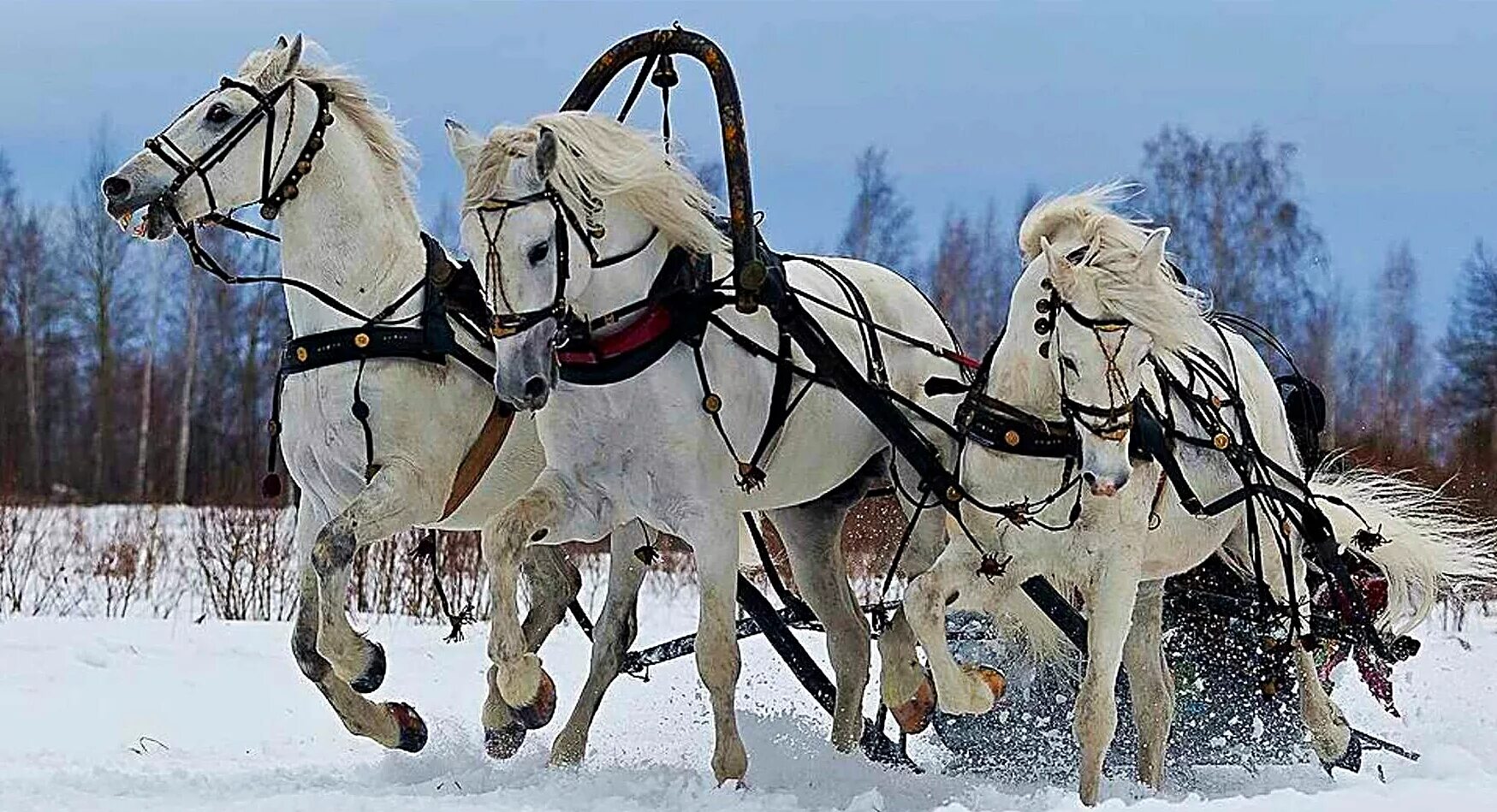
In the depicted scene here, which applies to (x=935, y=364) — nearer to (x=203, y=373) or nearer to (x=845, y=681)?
(x=845, y=681)

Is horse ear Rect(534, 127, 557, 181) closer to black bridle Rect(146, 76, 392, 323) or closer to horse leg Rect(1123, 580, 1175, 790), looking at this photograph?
black bridle Rect(146, 76, 392, 323)

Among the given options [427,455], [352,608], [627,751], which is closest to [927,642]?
[427,455]

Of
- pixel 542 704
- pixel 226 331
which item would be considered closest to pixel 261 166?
pixel 542 704

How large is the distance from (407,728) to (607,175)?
188 centimetres

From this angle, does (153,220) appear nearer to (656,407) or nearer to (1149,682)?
(656,407)

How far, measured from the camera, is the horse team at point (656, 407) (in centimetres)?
491

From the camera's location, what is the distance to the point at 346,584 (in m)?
5.28

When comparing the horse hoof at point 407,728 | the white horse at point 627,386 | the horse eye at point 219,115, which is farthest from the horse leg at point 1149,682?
the horse eye at point 219,115

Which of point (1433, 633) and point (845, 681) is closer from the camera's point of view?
point (845, 681)

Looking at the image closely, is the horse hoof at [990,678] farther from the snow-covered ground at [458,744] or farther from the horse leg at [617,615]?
the horse leg at [617,615]

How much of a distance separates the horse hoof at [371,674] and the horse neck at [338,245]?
1.01 metres

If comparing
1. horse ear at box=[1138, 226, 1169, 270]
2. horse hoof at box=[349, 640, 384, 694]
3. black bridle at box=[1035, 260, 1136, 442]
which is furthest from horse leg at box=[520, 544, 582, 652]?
horse ear at box=[1138, 226, 1169, 270]

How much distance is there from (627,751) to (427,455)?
216cm

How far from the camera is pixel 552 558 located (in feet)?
21.7
